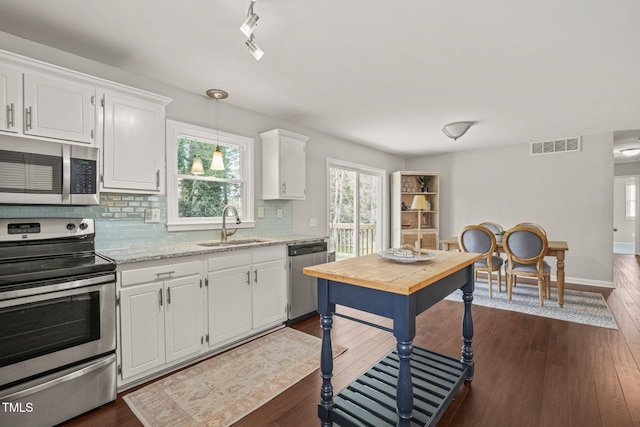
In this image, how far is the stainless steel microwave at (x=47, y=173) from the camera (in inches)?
72.2

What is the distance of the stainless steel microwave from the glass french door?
3.18m

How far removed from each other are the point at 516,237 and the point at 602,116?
A: 189 cm

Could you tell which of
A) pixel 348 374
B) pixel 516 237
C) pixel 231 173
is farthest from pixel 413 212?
pixel 348 374

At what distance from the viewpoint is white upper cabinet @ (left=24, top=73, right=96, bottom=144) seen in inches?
75.6

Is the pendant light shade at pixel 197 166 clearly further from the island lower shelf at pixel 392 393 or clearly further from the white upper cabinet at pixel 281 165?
the island lower shelf at pixel 392 393

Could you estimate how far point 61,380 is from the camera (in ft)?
5.75

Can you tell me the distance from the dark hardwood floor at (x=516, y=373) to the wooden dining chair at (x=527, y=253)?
0.65m

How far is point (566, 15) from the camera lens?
6.22 feet

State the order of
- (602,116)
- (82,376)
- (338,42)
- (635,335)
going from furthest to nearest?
(602,116)
(635,335)
(338,42)
(82,376)

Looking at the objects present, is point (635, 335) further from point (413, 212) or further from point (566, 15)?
point (413, 212)

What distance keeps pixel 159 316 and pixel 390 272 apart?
170 cm

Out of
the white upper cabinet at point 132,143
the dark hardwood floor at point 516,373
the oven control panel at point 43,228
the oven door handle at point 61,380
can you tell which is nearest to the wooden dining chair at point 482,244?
the dark hardwood floor at point 516,373

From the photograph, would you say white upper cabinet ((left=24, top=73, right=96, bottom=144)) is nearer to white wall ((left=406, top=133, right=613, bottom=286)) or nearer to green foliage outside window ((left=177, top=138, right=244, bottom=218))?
green foliage outside window ((left=177, top=138, right=244, bottom=218))

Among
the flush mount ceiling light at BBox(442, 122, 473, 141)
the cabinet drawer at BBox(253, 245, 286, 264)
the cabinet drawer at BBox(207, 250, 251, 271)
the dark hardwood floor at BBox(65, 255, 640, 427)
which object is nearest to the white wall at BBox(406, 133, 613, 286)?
the dark hardwood floor at BBox(65, 255, 640, 427)
